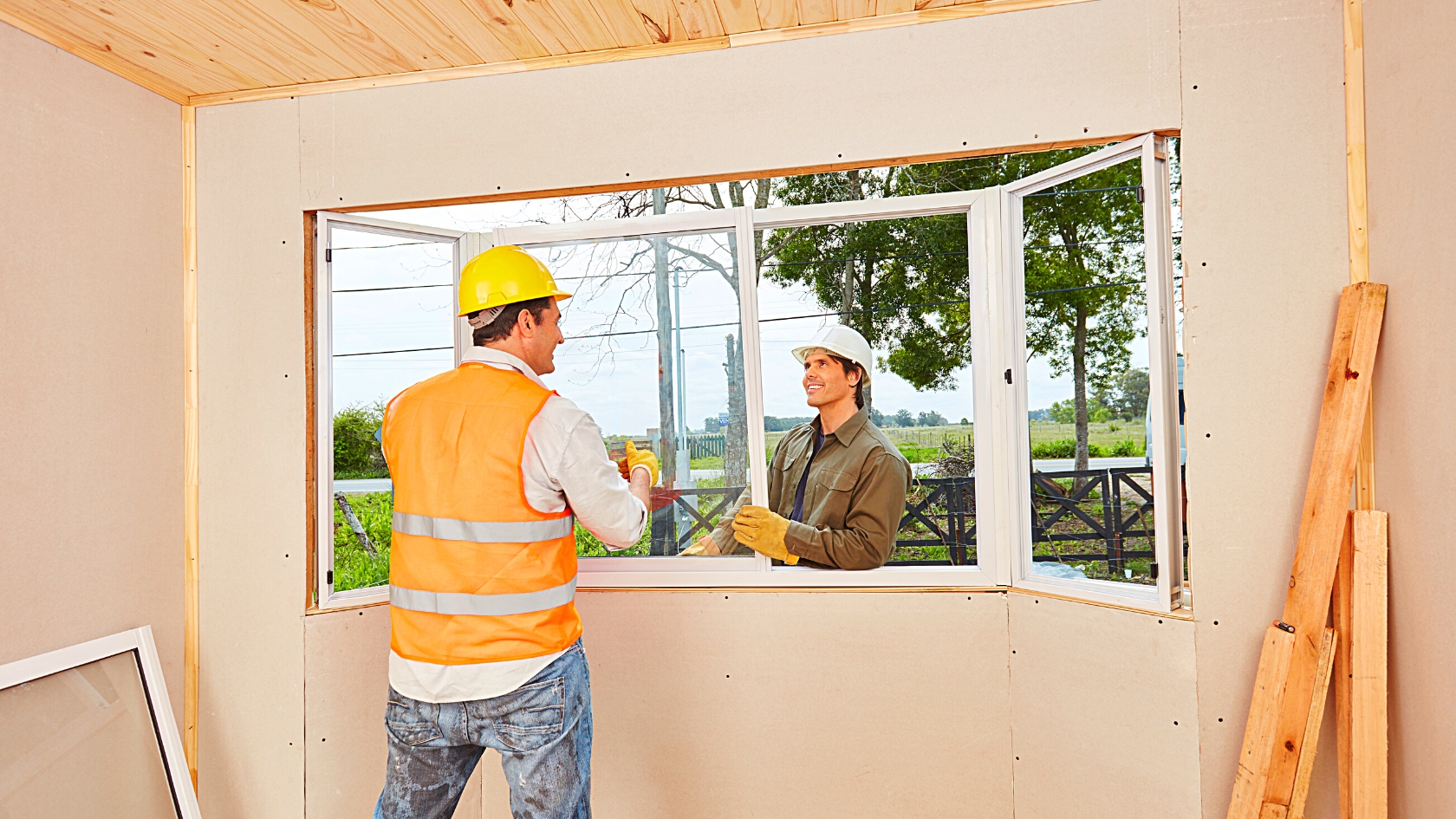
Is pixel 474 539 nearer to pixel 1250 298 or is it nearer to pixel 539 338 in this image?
pixel 539 338

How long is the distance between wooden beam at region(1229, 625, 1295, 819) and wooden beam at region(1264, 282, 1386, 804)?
2 cm

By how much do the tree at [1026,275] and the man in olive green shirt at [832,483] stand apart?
17cm

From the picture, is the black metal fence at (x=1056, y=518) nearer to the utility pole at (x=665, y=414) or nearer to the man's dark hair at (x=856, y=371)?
the man's dark hair at (x=856, y=371)

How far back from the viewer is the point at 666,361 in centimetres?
277

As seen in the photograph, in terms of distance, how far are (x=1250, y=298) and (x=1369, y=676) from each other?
952 mm

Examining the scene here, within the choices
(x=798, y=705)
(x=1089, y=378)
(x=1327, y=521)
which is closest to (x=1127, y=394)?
(x=1089, y=378)

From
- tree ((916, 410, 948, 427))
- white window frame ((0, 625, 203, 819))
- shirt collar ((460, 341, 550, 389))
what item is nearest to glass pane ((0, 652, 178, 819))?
white window frame ((0, 625, 203, 819))

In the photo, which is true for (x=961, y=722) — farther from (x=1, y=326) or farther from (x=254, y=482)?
(x=1, y=326)

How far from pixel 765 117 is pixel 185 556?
93.2 inches

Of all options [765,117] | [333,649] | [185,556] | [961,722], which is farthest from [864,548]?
[185,556]

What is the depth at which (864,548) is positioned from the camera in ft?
8.61

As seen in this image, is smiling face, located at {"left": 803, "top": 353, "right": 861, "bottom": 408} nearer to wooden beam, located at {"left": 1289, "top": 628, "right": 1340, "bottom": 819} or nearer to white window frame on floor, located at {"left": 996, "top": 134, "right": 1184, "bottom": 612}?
white window frame on floor, located at {"left": 996, "top": 134, "right": 1184, "bottom": 612}

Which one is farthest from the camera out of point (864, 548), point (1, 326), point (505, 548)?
point (864, 548)

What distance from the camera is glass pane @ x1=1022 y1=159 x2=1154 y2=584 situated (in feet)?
7.52
